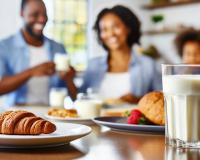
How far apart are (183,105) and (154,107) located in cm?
18

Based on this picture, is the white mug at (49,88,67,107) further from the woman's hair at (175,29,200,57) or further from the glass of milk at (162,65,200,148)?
the glass of milk at (162,65,200,148)

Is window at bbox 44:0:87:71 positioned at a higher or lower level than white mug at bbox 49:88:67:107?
higher

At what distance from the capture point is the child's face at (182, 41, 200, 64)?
4.32 metres

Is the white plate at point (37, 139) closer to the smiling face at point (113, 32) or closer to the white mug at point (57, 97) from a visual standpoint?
the white mug at point (57, 97)

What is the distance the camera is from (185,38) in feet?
14.5

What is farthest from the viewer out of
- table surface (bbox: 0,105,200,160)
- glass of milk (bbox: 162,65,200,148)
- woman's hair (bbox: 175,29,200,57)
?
woman's hair (bbox: 175,29,200,57)

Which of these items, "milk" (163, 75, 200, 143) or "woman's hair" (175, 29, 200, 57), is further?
"woman's hair" (175, 29, 200, 57)

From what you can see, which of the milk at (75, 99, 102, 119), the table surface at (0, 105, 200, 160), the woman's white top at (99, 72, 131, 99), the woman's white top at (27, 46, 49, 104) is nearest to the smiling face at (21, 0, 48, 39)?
the woman's white top at (27, 46, 49, 104)

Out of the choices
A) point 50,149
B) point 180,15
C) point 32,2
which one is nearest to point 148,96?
point 50,149

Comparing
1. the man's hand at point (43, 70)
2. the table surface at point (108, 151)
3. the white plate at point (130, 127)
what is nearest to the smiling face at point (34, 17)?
the man's hand at point (43, 70)

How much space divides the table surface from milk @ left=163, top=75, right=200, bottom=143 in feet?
0.13

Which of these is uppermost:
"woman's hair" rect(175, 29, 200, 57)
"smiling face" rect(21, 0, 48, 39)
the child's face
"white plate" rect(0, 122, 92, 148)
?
"smiling face" rect(21, 0, 48, 39)

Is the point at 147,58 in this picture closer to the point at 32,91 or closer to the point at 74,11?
the point at 74,11

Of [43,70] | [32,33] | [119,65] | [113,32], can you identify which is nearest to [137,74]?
[119,65]
